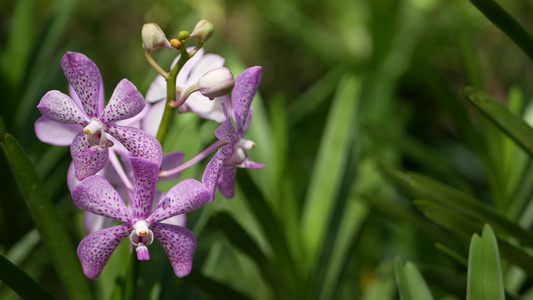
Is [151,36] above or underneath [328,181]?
above

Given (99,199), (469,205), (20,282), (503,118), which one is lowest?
(20,282)

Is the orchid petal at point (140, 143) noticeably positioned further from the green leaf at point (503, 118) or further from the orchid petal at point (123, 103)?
the green leaf at point (503, 118)

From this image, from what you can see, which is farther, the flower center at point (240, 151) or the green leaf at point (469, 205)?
the green leaf at point (469, 205)

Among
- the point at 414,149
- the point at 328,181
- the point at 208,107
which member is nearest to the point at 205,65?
the point at 208,107

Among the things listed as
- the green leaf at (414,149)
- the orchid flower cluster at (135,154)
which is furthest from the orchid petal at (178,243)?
the green leaf at (414,149)

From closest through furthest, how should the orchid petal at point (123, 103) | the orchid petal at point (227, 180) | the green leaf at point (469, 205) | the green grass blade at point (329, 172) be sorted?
1. the orchid petal at point (123, 103)
2. the orchid petal at point (227, 180)
3. the green leaf at point (469, 205)
4. the green grass blade at point (329, 172)

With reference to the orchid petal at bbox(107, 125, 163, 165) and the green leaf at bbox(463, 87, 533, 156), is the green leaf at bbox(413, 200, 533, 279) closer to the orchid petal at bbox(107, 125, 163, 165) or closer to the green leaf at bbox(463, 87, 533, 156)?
the green leaf at bbox(463, 87, 533, 156)

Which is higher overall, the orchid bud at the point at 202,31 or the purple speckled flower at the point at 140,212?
the orchid bud at the point at 202,31

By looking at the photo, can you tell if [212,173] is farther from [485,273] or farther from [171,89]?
[485,273]
